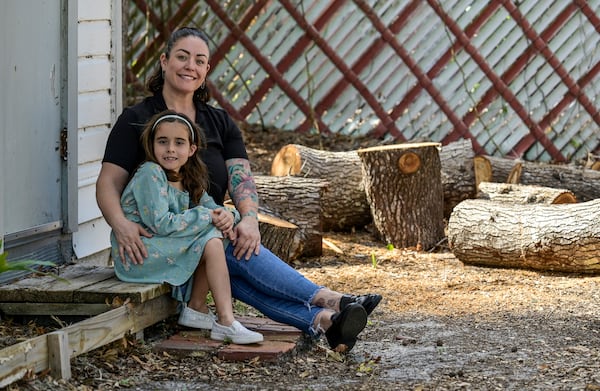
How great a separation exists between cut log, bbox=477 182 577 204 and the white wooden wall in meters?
2.78

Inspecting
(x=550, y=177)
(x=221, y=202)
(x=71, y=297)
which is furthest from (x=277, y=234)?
(x=550, y=177)

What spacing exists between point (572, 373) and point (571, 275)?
2.21 m

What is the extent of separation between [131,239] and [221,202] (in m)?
0.54

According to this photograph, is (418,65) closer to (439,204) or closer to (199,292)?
(439,204)

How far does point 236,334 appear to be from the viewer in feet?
11.9

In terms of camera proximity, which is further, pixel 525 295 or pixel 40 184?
pixel 525 295

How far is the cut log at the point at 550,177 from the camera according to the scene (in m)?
7.18

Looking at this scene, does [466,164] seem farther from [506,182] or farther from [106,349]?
[106,349]

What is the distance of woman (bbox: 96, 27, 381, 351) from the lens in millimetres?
3703

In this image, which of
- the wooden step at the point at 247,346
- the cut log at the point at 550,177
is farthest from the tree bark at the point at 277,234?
the cut log at the point at 550,177

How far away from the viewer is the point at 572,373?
3551 mm

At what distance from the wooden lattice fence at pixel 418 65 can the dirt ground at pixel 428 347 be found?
9.59ft

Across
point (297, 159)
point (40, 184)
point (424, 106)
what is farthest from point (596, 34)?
point (40, 184)

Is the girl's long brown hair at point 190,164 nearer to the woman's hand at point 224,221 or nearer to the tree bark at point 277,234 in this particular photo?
the woman's hand at point 224,221
